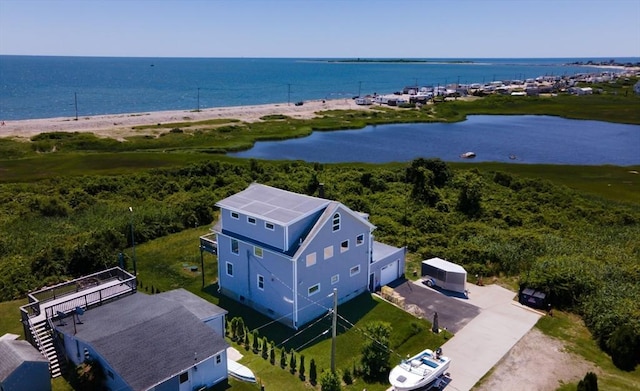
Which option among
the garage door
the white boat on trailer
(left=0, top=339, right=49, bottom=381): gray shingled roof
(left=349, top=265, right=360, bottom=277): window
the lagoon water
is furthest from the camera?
the lagoon water

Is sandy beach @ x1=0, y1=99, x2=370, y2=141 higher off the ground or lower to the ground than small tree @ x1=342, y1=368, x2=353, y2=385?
higher

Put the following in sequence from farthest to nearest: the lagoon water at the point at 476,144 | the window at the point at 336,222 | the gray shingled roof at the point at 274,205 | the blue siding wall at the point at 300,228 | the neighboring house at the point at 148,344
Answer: the lagoon water at the point at 476,144
the window at the point at 336,222
the gray shingled roof at the point at 274,205
the blue siding wall at the point at 300,228
the neighboring house at the point at 148,344

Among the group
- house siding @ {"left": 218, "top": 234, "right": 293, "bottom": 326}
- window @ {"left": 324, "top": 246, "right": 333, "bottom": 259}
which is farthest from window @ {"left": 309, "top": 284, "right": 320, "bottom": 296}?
window @ {"left": 324, "top": 246, "right": 333, "bottom": 259}

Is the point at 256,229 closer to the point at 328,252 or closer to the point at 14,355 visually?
the point at 328,252

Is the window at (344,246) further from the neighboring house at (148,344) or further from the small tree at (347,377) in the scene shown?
the neighboring house at (148,344)

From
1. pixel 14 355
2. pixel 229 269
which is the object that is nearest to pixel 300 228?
pixel 229 269

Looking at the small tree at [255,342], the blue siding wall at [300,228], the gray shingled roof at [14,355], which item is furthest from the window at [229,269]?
the gray shingled roof at [14,355]

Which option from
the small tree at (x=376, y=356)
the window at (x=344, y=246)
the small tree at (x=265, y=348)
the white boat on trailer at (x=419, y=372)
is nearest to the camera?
the white boat on trailer at (x=419, y=372)

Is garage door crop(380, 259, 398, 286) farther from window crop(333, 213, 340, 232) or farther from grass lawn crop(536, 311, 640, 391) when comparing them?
grass lawn crop(536, 311, 640, 391)
